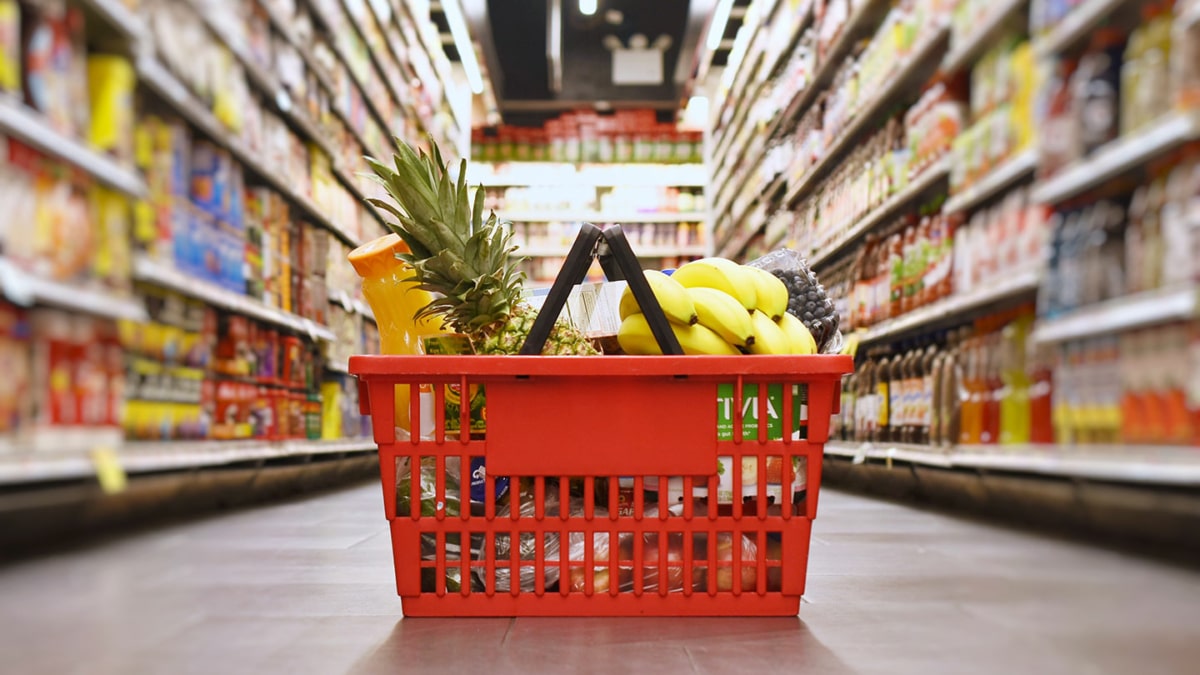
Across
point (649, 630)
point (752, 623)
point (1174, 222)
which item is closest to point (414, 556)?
point (649, 630)

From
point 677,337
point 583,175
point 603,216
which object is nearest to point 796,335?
point 677,337

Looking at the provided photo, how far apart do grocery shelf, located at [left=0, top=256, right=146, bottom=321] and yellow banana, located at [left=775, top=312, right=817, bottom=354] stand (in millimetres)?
1179

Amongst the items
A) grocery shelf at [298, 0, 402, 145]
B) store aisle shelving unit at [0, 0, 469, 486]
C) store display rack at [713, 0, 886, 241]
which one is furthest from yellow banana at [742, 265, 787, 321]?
grocery shelf at [298, 0, 402, 145]

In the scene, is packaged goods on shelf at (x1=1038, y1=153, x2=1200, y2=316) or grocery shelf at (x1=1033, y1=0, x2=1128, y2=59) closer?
packaged goods on shelf at (x1=1038, y1=153, x2=1200, y2=316)

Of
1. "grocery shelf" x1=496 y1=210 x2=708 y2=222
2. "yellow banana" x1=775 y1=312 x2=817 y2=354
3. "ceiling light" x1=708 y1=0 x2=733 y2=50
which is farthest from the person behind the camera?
"grocery shelf" x1=496 y1=210 x2=708 y2=222

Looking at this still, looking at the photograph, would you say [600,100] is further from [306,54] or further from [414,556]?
[414,556]

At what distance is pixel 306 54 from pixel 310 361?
137cm

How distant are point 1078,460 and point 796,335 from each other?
69cm

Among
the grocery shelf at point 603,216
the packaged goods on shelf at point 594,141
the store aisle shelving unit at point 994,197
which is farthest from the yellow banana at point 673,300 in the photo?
the packaged goods on shelf at point 594,141

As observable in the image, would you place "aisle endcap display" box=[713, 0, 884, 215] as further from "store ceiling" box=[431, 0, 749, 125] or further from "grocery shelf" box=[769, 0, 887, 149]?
"store ceiling" box=[431, 0, 749, 125]

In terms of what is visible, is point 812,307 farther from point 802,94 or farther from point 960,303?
point 802,94

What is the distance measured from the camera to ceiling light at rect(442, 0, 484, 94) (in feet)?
18.1

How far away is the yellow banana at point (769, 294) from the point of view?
1.43 metres

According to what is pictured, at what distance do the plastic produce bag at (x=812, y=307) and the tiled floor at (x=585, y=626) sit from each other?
1.46ft
